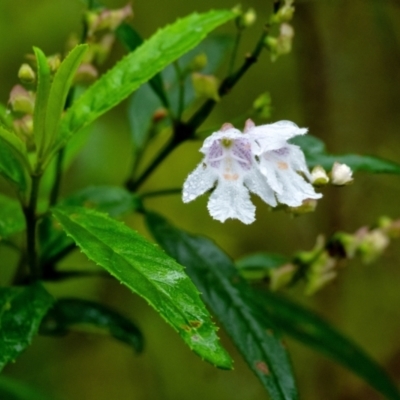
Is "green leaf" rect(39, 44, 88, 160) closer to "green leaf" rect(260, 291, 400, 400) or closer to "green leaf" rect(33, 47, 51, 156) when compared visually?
"green leaf" rect(33, 47, 51, 156)

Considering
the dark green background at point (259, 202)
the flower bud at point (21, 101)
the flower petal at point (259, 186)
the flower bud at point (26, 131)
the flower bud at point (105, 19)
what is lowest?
the dark green background at point (259, 202)

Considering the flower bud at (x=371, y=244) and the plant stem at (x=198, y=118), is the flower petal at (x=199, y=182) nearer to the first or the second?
the plant stem at (x=198, y=118)

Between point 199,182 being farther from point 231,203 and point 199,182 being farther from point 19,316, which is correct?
point 19,316

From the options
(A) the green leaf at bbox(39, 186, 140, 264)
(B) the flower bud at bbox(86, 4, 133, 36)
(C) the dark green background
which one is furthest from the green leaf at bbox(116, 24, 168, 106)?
(C) the dark green background

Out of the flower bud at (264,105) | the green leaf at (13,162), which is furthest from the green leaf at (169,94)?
the green leaf at (13,162)

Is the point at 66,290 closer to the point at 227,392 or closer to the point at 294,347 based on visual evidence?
the point at 227,392
